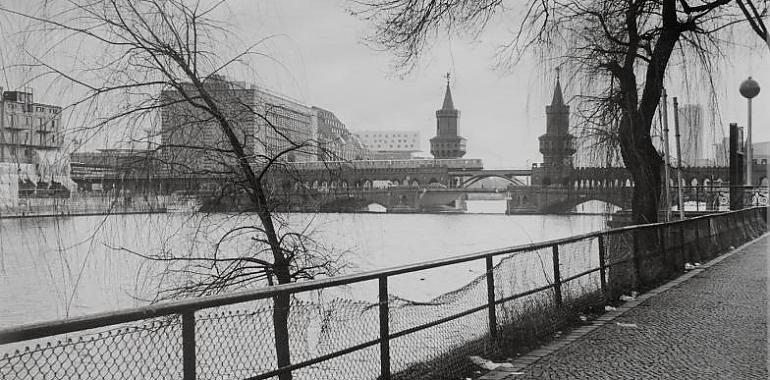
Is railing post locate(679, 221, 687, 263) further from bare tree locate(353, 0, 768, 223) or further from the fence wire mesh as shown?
the fence wire mesh

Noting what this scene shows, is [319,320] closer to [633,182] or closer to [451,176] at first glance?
[633,182]

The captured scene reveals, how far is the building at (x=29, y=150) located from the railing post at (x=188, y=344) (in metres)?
0.95

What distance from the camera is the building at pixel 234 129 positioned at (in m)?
5.73

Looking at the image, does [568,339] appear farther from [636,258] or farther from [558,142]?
[558,142]

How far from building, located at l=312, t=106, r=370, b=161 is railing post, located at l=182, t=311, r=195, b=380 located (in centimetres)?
305

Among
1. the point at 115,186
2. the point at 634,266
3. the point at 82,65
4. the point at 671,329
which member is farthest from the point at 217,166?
the point at 634,266

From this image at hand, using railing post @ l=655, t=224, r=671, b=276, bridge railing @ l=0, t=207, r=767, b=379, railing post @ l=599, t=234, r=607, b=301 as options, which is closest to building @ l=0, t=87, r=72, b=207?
bridge railing @ l=0, t=207, r=767, b=379

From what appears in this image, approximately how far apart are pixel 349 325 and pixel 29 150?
262cm

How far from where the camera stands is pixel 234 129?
6.10 meters

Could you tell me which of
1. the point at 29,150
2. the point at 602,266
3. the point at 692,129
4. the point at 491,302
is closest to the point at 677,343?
the point at 491,302

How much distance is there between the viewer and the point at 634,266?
10477 mm

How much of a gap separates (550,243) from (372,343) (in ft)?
9.86

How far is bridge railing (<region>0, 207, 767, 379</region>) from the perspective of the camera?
3.73 m

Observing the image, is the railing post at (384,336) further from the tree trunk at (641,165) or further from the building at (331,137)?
the tree trunk at (641,165)
